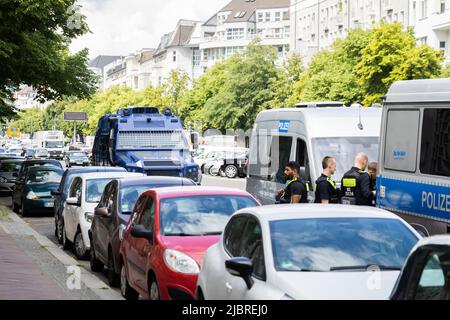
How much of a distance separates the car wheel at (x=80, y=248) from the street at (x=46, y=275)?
0.53 ft

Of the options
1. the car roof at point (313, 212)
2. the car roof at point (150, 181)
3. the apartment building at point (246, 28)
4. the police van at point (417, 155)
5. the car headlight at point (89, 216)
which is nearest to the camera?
the car roof at point (313, 212)

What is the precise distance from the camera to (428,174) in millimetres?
14000

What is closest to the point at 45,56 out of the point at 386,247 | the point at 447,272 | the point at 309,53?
the point at 386,247

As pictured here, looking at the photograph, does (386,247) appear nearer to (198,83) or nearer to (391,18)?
(391,18)

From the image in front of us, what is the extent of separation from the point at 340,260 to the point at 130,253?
5066 millimetres

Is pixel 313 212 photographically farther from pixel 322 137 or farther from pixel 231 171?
pixel 231 171

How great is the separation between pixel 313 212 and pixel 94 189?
37.8 ft

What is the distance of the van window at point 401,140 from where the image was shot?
48.2 feet

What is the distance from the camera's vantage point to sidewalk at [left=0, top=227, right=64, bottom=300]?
1214 centimetres

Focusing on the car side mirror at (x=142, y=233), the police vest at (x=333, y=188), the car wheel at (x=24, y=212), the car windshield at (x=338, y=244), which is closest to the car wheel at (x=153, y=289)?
the car side mirror at (x=142, y=233)

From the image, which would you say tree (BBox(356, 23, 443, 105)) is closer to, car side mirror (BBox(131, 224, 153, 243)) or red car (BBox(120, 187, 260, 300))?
red car (BBox(120, 187, 260, 300))

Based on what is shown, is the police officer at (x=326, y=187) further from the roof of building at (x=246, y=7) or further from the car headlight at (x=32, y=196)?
the roof of building at (x=246, y=7)

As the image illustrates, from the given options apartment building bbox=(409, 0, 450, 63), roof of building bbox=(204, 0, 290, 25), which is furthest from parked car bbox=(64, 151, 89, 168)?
roof of building bbox=(204, 0, 290, 25)

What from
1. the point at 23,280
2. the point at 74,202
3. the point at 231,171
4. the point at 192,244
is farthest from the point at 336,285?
the point at 231,171
